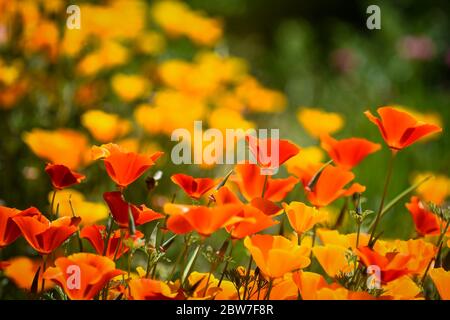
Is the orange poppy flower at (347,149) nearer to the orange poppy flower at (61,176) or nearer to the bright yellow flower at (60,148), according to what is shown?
the orange poppy flower at (61,176)

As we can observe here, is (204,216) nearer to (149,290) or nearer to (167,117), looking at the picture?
(149,290)

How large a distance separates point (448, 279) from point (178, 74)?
1.44m

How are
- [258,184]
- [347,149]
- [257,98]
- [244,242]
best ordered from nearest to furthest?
1. [244,242]
2. [258,184]
3. [347,149]
4. [257,98]

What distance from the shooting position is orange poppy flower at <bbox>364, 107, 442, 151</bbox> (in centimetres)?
102

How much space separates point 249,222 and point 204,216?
0.25 ft

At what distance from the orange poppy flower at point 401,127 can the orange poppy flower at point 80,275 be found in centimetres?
44

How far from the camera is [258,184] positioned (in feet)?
3.51

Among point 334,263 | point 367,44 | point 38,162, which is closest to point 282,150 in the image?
point 334,263

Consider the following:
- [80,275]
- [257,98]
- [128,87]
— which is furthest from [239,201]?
[257,98]

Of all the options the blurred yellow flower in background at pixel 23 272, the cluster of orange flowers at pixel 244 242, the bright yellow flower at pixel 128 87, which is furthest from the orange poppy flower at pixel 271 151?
the bright yellow flower at pixel 128 87
